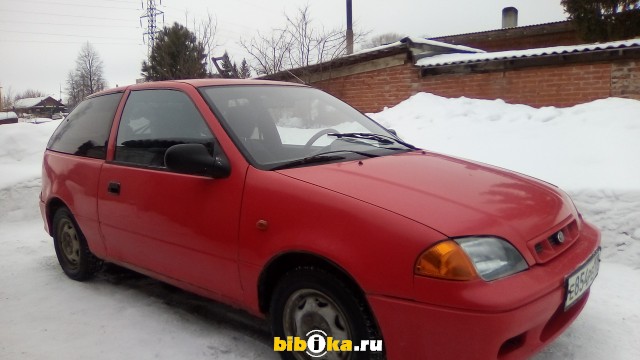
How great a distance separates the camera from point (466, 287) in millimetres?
1854

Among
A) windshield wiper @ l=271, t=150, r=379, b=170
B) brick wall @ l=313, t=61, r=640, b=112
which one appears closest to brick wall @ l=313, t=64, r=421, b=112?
brick wall @ l=313, t=61, r=640, b=112

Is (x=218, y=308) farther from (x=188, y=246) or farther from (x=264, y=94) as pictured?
(x=264, y=94)

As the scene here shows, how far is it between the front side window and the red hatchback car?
0.01 metres

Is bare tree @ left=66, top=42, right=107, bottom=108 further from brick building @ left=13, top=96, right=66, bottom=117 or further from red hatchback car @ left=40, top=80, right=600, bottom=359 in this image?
red hatchback car @ left=40, top=80, right=600, bottom=359

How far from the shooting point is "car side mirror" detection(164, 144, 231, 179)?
261 centimetres

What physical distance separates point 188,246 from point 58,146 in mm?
2187

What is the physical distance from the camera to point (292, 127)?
3062 mm

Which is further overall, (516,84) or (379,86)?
(379,86)

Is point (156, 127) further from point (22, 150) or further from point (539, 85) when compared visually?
point (539, 85)

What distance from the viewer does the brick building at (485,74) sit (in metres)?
7.60

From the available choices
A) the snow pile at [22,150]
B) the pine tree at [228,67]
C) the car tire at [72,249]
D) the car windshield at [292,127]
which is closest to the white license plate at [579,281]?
the car windshield at [292,127]

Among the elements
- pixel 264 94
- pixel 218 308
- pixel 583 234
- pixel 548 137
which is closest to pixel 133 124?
pixel 264 94

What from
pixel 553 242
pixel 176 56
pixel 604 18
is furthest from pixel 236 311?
pixel 176 56

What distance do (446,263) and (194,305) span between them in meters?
2.17
